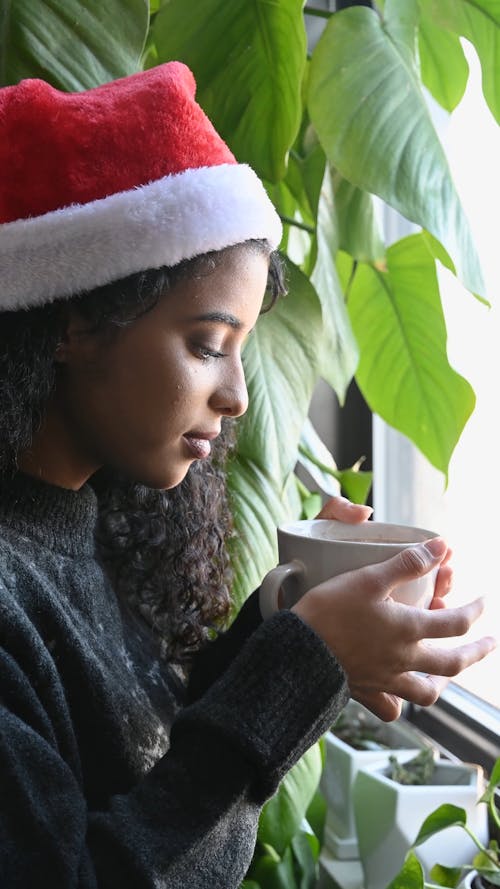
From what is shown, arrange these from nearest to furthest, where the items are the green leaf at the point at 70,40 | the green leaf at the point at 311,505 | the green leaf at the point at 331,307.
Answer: the green leaf at the point at 70,40, the green leaf at the point at 331,307, the green leaf at the point at 311,505

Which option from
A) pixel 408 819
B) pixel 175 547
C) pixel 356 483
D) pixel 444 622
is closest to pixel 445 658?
pixel 444 622

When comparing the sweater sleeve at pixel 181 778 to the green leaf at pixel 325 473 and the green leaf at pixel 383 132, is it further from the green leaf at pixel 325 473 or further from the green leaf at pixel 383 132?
the green leaf at pixel 325 473

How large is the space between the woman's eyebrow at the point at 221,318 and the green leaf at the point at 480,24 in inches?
16.4

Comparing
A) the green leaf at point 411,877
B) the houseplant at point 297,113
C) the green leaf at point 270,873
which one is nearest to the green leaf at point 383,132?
the houseplant at point 297,113

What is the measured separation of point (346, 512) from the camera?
65 cm

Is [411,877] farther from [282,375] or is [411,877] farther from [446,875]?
[282,375]

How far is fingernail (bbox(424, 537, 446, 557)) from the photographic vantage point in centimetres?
51

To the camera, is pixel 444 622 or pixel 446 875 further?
pixel 446 875

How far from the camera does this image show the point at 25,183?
0.54 metres

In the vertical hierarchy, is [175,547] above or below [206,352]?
below

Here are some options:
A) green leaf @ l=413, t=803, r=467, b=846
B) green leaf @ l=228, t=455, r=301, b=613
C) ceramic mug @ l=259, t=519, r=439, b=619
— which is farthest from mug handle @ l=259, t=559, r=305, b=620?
green leaf @ l=413, t=803, r=467, b=846

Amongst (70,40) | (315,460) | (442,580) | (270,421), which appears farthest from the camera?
(315,460)

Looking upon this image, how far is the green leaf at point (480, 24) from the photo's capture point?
0.85 metres

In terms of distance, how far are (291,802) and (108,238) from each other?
536mm
